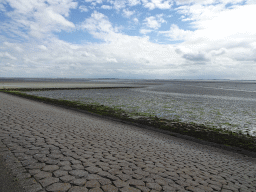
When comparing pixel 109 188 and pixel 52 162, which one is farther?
pixel 52 162

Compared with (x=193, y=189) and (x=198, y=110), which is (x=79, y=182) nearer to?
(x=193, y=189)

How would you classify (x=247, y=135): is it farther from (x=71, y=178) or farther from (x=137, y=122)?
(x=71, y=178)

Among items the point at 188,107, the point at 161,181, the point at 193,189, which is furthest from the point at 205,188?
the point at 188,107

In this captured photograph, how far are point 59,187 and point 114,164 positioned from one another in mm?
2088

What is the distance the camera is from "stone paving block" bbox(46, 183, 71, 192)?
4.47 meters

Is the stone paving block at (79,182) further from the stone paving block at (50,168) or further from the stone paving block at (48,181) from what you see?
the stone paving block at (50,168)

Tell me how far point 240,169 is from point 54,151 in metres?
7.42

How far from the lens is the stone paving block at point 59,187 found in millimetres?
4469

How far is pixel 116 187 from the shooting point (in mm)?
4793

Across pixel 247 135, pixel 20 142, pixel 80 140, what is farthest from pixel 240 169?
pixel 20 142

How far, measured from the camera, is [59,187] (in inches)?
181

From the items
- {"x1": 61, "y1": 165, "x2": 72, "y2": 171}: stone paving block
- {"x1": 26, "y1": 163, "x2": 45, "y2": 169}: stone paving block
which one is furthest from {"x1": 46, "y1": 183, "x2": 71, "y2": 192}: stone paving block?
{"x1": 26, "y1": 163, "x2": 45, "y2": 169}: stone paving block

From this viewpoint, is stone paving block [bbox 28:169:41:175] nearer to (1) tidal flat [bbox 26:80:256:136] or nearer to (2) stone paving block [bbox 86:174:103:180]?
(2) stone paving block [bbox 86:174:103:180]

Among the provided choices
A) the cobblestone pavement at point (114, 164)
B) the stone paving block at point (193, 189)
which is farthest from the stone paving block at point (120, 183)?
the stone paving block at point (193, 189)
